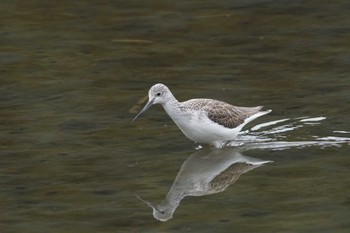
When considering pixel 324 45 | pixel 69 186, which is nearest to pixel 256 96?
pixel 324 45

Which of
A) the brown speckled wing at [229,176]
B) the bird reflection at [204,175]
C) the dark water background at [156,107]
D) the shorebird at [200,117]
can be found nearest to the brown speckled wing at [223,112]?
the shorebird at [200,117]

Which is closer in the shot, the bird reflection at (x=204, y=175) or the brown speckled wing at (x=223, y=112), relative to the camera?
the bird reflection at (x=204, y=175)

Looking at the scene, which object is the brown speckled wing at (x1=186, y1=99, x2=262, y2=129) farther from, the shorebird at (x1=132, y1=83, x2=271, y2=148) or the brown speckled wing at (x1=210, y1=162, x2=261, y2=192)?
the brown speckled wing at (x1=210, y1=162, x2=261, y2=192)

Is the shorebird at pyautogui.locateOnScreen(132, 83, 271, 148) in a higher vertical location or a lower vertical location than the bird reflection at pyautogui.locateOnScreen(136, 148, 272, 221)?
higher

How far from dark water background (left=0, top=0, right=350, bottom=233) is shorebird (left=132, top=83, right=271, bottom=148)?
1.02 feet

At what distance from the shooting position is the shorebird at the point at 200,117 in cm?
1512

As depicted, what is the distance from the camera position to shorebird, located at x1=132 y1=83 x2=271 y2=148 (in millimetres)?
15117

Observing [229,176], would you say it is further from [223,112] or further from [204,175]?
[223,112]

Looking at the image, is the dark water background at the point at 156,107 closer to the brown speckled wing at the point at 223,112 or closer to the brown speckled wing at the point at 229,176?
the brown speckled wing at the point at 229,176

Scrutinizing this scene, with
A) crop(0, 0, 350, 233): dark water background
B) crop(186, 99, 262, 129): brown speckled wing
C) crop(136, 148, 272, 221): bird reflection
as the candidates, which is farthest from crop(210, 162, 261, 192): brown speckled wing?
crop(186, 99, 262, 129): brown speckled wing

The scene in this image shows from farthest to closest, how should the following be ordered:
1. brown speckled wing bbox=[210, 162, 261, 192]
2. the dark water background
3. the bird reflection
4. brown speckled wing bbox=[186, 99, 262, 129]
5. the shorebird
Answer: brown speckled wing bbox=[186, 99, 262, 129], the shorebird, brown speckled wing bbox=[210, 162, 261, 192], the bird reflection, the dark water background

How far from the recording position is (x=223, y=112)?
608 inches

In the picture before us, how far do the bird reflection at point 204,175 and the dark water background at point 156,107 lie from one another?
0.13m

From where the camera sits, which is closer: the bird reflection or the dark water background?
the dark water background
